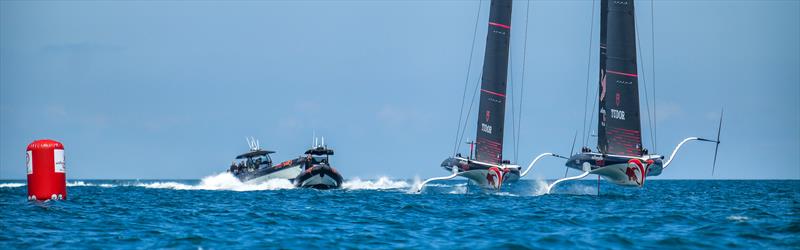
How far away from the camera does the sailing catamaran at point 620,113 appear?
152 feet

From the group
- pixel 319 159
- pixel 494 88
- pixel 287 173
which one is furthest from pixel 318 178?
pixel 494 88

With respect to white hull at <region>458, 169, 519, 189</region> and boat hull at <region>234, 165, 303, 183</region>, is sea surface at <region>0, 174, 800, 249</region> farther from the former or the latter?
boat hull at <region>234, 165, 303, 183</region>

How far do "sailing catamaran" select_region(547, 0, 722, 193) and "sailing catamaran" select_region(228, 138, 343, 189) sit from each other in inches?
894

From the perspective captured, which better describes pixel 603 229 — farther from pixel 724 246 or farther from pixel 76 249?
pixel 76 249

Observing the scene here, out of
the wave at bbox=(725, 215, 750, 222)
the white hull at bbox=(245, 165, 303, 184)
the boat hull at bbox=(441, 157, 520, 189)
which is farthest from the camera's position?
the white hull at bbox=(245, 165, 303, 184)

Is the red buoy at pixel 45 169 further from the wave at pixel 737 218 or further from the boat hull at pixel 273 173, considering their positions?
the boat hull at pixel 273 173

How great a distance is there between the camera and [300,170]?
6931cm

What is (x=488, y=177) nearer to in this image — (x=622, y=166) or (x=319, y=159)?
(x=622, y=166)

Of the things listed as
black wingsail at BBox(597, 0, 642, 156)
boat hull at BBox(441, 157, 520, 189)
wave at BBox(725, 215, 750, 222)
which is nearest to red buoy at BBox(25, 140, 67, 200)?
wave at BBox(725, 215, 750, 222)

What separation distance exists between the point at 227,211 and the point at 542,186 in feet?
110

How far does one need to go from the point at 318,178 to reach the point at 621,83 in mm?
25292

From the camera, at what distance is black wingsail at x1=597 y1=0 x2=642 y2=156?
156ft

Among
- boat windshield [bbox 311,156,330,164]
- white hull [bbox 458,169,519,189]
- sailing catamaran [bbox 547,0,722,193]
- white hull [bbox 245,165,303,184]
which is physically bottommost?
white hull [bbox 245,165,303,184]

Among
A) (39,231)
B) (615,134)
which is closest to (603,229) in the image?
(39,231)
